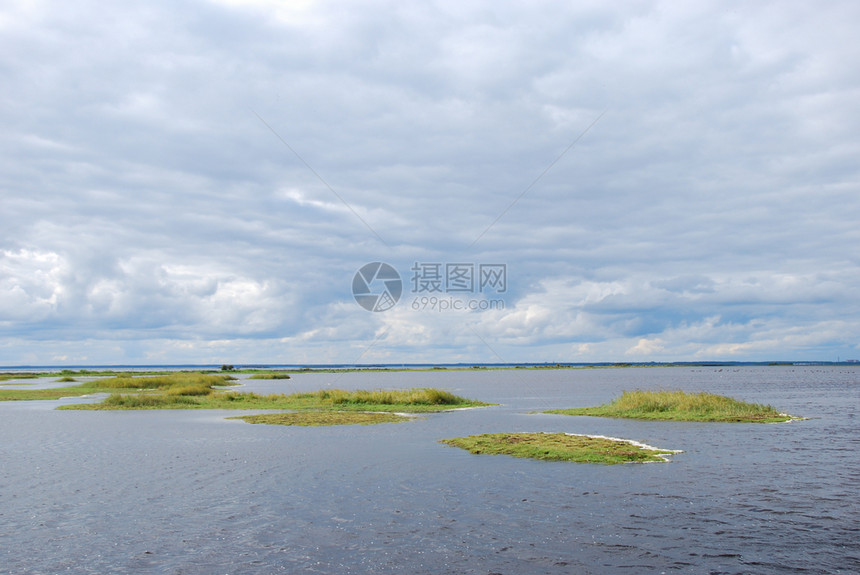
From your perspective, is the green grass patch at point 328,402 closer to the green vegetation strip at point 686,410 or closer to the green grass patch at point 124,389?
the green grass patch at point 124,389

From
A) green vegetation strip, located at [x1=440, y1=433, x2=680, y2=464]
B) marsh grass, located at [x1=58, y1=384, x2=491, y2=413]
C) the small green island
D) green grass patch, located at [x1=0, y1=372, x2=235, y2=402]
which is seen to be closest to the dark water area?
green vegetation strip, located at [x1=440, y1=433, x2=680, y2=464]

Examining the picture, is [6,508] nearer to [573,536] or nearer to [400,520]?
[400,520]

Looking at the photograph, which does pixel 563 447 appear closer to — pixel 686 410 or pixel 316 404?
pixel 686 410

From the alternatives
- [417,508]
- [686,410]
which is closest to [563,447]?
[417,508]

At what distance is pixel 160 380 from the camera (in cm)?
9844

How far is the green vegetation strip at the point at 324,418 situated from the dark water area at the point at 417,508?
10114 millimetres

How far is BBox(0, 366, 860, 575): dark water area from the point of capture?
1502cm

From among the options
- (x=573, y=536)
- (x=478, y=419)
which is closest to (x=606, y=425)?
(x=478, y=419)

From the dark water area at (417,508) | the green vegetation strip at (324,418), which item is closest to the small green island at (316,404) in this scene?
the green vegetation strip at (324,418)

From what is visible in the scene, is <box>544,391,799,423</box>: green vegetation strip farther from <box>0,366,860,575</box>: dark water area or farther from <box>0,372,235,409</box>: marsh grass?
<box>0,372,235,409</box>: marsh grass

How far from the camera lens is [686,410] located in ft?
155

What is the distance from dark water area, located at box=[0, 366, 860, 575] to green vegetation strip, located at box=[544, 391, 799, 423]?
908 cm

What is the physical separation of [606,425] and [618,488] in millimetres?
20609

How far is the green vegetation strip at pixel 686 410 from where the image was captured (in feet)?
146
